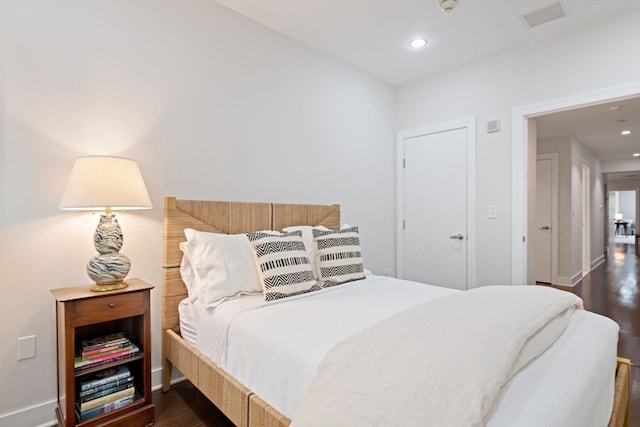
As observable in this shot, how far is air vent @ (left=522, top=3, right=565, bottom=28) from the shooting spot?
2498 millimetres

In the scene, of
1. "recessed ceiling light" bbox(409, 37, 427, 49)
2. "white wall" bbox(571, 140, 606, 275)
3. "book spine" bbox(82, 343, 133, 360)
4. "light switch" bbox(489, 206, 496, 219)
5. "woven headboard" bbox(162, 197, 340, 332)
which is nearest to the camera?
"book spine" bbox(82, 343, 133, 360)

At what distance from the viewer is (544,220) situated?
5.61 metres

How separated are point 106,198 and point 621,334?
14.6ft

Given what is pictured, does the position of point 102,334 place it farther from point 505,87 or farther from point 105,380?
point 505,87

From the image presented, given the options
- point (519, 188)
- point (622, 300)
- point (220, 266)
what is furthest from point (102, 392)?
point (622, 300)

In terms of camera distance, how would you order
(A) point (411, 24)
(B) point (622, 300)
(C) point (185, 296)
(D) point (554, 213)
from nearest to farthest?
(C) point (185, 296) < (A) point (411, 24) < (B) point (622, 300) < (D) point (554, 213)

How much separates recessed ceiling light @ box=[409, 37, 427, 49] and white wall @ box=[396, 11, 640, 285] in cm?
68

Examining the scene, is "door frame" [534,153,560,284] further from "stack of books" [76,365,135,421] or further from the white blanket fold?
"stack of books" [76,365,135,421]

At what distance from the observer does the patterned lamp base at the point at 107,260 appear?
1.77 meters

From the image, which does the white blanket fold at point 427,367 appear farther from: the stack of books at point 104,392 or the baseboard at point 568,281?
the baseboard at point 568,281

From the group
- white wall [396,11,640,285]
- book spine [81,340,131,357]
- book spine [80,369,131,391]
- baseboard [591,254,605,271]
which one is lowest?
baseboard [591,254,605,271]

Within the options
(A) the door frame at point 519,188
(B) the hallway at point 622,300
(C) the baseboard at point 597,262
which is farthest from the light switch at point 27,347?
(C) the baseboard at point 597,262

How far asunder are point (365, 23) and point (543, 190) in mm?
4591

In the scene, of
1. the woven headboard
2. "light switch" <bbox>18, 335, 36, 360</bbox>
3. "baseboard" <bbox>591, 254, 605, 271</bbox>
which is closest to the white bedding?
the woven headboard
